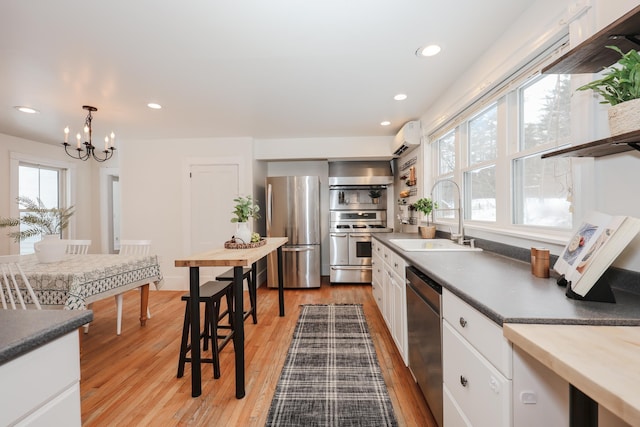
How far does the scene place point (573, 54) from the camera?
1.02 m

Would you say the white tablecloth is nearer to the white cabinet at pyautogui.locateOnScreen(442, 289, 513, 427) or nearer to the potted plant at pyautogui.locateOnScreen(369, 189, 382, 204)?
the white cabinet at pyautogui.locateOnScreen(442, 289, 513, 427)

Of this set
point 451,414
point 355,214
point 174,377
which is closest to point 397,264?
point 451,414

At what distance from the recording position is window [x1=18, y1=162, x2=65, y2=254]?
4.25 m

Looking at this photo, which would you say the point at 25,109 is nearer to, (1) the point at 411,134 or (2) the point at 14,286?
(2) the point at 14,286

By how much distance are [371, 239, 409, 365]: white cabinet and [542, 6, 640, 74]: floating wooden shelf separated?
136 cm

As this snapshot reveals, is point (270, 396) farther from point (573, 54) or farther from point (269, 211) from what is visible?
point (269, 211)

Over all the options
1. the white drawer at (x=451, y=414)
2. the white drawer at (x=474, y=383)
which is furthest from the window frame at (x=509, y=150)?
the white drawer at (x=451, y=414)

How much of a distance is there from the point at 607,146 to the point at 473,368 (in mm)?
936

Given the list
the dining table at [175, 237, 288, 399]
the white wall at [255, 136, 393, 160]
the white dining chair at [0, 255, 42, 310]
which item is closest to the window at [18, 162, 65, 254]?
the white dining chair at [0, 255, 42, 310]

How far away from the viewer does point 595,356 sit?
0.63 metres

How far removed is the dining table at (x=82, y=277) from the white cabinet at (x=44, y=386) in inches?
64.1

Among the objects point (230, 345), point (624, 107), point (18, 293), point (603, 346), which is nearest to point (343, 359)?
point (230, 345)

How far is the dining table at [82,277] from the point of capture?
79.2 inches

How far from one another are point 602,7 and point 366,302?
3.27 meters
